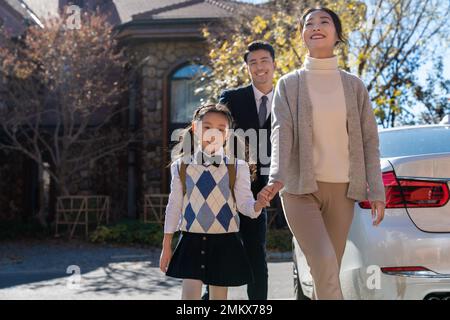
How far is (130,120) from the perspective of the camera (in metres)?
16.2

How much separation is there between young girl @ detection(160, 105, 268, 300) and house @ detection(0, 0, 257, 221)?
11.5m

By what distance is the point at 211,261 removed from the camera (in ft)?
12.0

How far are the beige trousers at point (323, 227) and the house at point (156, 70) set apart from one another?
11920 mm

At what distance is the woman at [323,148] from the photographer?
11.3 feet

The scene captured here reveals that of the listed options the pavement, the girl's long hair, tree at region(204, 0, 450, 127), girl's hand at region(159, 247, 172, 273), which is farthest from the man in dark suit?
tree at region(204, 0, 450, 127)

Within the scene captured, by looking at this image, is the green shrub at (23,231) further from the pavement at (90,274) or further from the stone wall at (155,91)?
the stone wall at (155,91)

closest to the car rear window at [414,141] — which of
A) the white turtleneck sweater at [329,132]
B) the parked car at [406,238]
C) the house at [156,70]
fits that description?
the parked car at [406,238]

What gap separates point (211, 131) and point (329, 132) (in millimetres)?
732

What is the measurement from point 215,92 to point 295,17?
2.29 metres

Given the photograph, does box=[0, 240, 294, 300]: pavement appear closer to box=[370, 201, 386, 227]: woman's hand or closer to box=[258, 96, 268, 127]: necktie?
box=[258, 96, 268, 127]: necktie

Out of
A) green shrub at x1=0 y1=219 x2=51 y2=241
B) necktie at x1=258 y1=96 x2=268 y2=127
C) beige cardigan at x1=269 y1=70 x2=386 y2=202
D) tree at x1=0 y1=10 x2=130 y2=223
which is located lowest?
green shrub at x1=0 y1=219 x2=51 y2=241

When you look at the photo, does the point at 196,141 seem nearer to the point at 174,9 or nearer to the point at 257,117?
the point at 257,117

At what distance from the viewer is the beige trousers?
3289 millimetres

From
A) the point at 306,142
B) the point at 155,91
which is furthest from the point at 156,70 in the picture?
the point at 306,142
